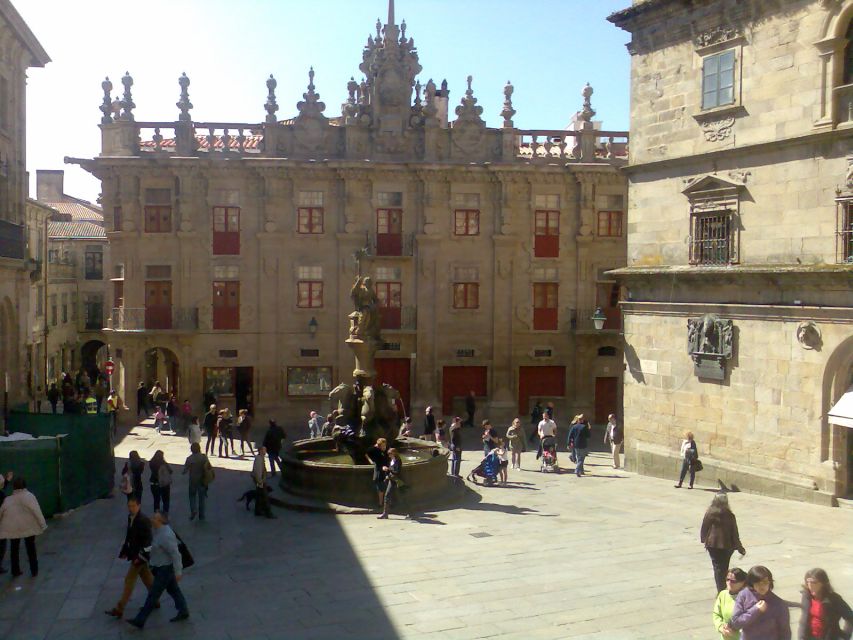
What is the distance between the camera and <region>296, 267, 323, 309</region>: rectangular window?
33.2m

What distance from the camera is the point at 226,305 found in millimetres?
32969

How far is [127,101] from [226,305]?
8.67 m

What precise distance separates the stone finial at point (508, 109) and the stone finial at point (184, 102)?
12237 millimetres

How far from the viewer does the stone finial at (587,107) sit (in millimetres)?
34281

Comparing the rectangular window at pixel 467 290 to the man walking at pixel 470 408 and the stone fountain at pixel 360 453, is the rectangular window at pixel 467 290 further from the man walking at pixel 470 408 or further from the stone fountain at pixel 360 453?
the stone fountain at pixel 360 453

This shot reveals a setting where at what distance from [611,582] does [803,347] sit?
7.90 metres

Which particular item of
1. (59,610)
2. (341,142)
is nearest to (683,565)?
(59,610)

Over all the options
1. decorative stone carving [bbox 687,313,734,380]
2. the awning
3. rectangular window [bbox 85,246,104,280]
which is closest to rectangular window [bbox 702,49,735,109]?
decorative stone carving [bbox 687,313,734,380]

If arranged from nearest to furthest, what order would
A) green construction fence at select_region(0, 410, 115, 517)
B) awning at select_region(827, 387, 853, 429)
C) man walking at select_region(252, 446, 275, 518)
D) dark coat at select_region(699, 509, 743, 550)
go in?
dark coat at select_region(699, 509, 743, 550) → green construction fence at select_region(0, 410, 115, 517) → awning at select_region(827, 387, 853, 429) → man walking at select_region(252, 446, 275, 518)

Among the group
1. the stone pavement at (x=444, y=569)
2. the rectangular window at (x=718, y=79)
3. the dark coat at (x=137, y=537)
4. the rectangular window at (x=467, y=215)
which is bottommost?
the stone pavement at (x=444, y=569)

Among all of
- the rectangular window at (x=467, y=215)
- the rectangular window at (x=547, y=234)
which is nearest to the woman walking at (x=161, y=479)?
the rectangular window at (x=467, y=215)

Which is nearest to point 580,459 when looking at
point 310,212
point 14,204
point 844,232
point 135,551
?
point 844,232

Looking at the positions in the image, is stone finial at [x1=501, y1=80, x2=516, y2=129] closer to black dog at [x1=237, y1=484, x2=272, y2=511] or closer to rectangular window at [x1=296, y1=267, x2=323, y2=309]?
rectangular window at [x1=296, y1=267, x2=323, y2=309]

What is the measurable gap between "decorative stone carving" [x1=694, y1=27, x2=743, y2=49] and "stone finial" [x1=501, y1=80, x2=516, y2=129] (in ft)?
46.8
